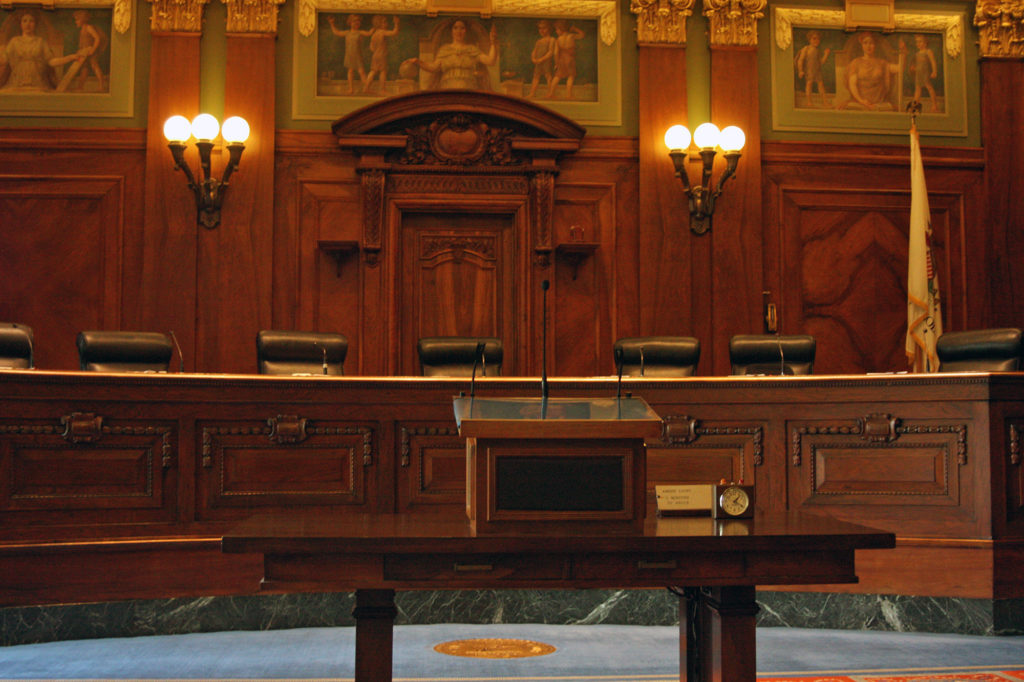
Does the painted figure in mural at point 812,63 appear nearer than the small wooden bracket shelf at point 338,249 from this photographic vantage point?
No

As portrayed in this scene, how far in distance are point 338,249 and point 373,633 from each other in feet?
18.2

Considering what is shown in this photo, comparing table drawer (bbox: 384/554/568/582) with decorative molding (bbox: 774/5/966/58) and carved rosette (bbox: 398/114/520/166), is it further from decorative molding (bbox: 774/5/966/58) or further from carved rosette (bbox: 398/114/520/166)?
decorative molding (bbox: 774/5/966/58)

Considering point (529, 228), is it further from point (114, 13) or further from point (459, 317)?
point (114, 13)

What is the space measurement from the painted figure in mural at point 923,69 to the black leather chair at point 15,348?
676 cm

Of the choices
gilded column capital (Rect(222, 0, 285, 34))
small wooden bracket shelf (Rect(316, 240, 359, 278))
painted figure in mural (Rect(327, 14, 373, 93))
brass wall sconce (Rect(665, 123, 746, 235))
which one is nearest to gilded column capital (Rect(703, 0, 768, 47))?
brass wall sconce (Rect(665, 123, 746, 235))

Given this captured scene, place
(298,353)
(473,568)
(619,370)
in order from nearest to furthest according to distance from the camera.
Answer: (473,568) → (619,370) → (298,353)

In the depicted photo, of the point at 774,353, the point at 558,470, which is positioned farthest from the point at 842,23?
the point at 558,470

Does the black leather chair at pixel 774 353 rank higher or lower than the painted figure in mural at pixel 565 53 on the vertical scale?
lower

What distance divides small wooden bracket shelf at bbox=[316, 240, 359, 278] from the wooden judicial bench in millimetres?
2712

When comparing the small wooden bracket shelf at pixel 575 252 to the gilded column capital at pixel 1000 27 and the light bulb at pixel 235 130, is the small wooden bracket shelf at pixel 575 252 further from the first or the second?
the gilded column capital at pixel 1000 27

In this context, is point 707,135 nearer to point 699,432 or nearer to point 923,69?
point 923,69

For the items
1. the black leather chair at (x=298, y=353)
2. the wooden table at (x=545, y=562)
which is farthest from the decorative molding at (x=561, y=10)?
the wooden table at (x=545, y=562)

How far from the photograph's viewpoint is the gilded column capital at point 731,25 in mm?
8266

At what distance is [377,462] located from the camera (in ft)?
17.5
